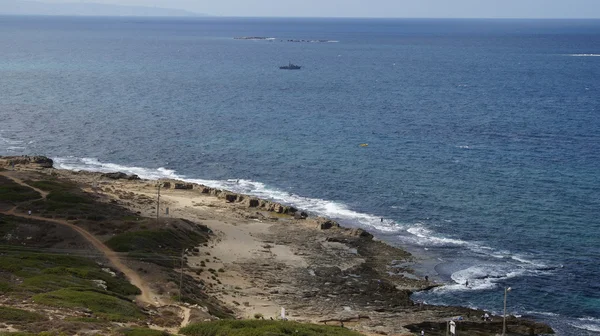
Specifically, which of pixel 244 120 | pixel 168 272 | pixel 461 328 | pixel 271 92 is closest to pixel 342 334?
pixel 461 328

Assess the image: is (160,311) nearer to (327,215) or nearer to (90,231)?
(90,231)

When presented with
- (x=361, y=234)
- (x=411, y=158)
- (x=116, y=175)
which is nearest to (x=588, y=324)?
(x=361, y=234)

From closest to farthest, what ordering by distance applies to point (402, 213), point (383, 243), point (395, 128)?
point (383, 243), point (402, 213), point (395, 128)

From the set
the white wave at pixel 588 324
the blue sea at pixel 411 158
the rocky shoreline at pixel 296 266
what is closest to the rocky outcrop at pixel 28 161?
the blue sea at pixel 411 158

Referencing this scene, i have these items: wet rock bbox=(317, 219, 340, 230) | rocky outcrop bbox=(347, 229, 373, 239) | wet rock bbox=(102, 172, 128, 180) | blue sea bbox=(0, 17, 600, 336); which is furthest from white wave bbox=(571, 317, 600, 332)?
wet rock bbox=(102, 172, 128, 180)

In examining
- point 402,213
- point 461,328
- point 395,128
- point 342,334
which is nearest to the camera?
point 342,334

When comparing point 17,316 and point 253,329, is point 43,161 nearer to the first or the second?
point 17,316
